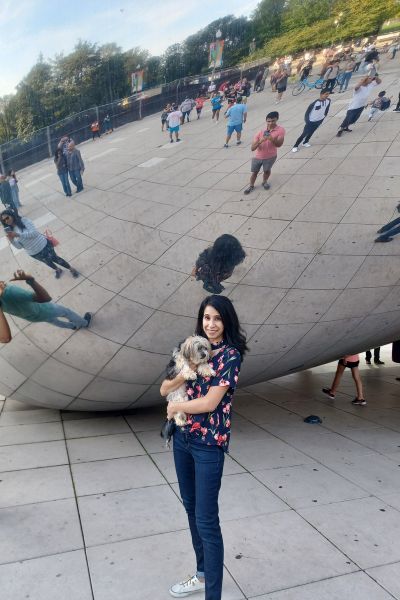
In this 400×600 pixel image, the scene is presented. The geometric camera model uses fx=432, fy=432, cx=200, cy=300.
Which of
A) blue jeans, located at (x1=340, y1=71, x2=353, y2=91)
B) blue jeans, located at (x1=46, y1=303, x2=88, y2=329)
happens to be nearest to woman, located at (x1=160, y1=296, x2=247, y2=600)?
blue jeans, located at (x1=46, y1=303, x2=88, y2=329)

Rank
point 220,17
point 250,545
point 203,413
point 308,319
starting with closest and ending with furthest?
1. point 203,413
2. point 250,545
3. point 220,17
4. point 308,319

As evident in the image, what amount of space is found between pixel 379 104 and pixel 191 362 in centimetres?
207

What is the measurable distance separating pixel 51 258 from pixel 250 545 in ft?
6.93

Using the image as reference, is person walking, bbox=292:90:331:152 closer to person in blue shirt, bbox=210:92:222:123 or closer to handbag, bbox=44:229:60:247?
person in blue shirt, bbox=210:92:222:123

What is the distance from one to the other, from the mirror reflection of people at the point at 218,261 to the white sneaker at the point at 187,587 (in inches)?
Answer: 62.3

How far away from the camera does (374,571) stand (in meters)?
2.21

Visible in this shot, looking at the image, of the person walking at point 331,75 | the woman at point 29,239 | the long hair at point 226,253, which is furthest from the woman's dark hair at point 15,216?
the person walking at point 331,75

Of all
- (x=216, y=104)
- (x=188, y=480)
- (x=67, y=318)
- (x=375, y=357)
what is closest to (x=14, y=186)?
(x=67, y=318)

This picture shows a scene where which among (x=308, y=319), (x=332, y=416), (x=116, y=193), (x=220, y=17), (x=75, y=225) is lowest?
(x=332, y=416)

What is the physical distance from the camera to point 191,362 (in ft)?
6.23

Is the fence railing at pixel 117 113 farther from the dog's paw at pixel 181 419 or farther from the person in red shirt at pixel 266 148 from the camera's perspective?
the dog's paw at pixel 181 419

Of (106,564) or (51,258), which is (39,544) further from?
(51,258)

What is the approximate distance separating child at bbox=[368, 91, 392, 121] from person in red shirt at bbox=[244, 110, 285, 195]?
22.4 inches

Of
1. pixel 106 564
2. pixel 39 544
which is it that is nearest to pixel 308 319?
pixel 106 564
